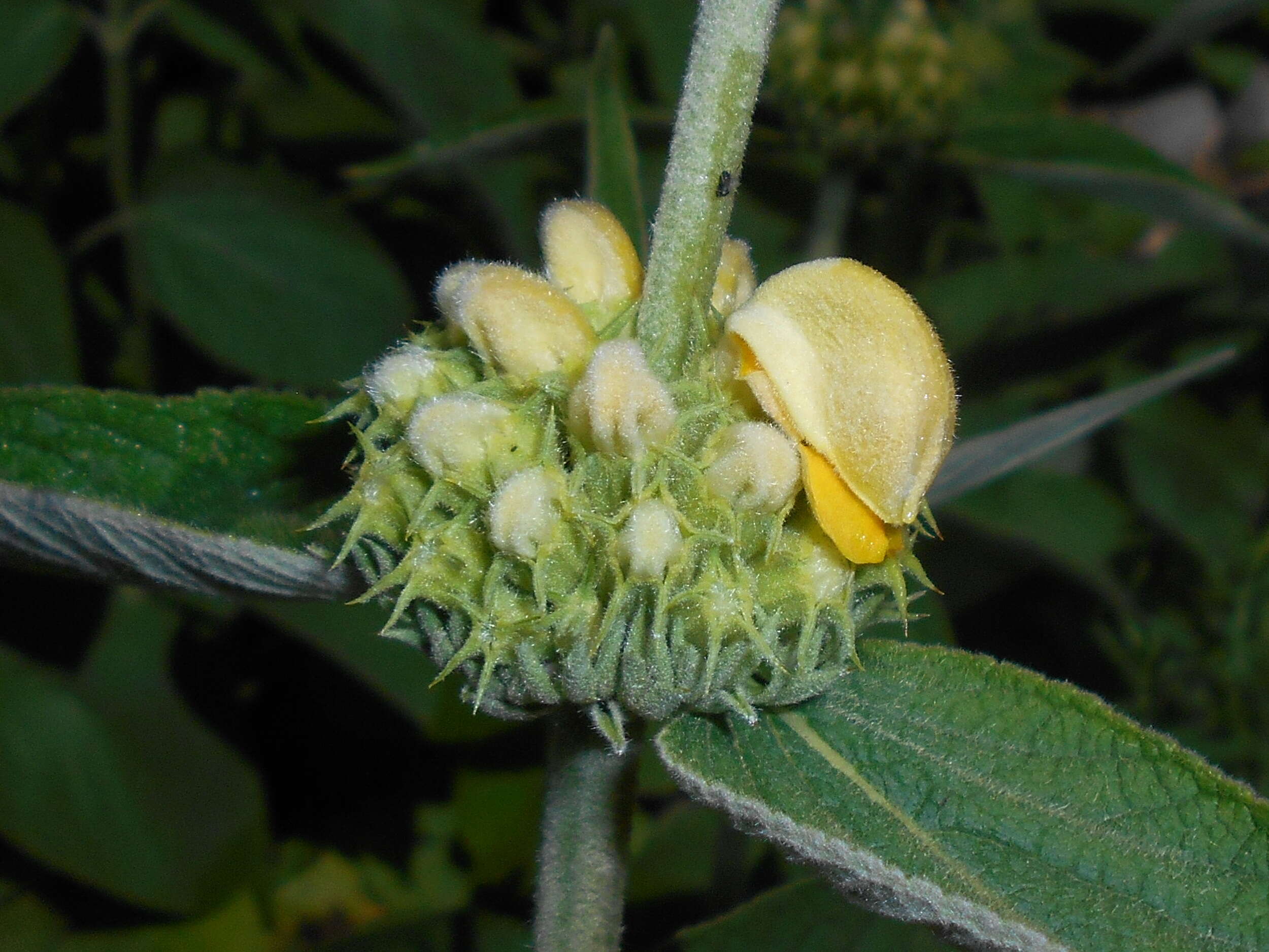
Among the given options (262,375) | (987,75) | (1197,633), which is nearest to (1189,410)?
(1197,633)

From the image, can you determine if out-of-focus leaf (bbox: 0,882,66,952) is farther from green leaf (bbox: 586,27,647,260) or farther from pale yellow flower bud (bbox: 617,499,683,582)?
pale yellow flower bud (bbox: 617,499,683,582)

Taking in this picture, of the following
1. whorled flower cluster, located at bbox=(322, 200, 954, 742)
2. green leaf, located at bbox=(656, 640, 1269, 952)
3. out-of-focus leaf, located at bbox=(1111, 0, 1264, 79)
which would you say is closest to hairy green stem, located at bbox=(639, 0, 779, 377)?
whorled flower cluster, located at bbox=(322, 200, 954, 742)

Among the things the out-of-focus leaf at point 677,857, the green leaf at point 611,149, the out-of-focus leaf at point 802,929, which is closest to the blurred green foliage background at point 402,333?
the out-of-focus leaf at point 677,857

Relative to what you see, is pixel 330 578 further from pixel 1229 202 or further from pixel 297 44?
pixel 297 44

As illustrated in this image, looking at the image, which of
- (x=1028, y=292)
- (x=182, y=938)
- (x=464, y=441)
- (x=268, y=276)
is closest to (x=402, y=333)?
(x=268, y=276)

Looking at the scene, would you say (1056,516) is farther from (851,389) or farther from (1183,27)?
(851,389)

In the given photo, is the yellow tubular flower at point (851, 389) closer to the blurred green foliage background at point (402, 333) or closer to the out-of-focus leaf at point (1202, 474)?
the blurred green foliage background at point (402, 333)
